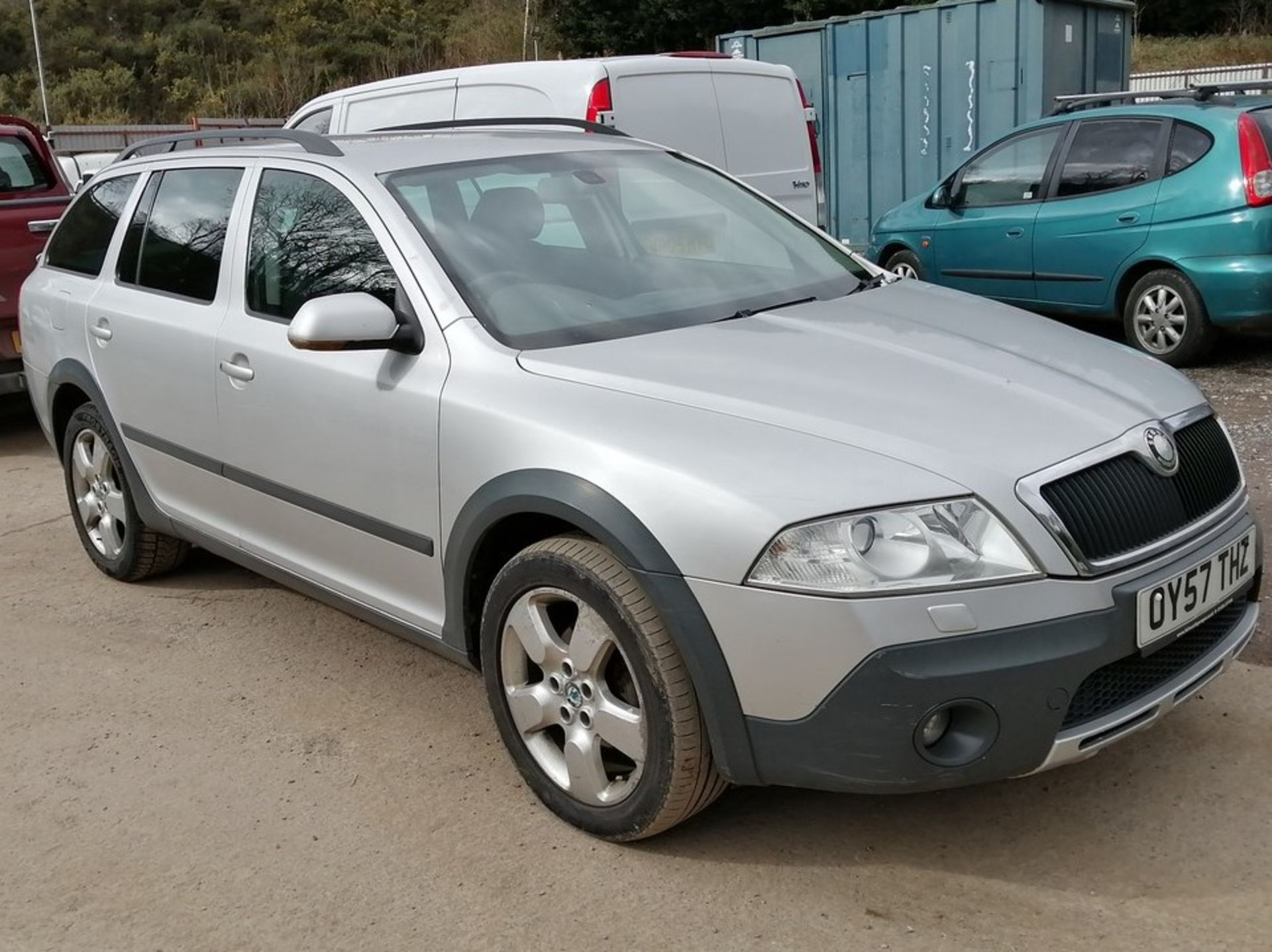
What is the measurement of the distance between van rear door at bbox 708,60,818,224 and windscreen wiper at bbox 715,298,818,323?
4.46 metres

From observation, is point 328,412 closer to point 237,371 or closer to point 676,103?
point 237,371

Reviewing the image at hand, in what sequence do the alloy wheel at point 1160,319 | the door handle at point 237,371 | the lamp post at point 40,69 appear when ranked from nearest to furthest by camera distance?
the door handle at point 237,371, the alloy wheel at point 1160,319, the lamp post at point 40,69

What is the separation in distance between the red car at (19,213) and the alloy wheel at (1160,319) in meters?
6.22

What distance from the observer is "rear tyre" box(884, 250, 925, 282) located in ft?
31.4

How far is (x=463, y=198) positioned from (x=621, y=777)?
165 cm

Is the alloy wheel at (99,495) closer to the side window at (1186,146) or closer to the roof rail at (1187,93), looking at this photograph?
the side window at (1186,146)

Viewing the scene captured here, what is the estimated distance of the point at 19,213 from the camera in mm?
7645

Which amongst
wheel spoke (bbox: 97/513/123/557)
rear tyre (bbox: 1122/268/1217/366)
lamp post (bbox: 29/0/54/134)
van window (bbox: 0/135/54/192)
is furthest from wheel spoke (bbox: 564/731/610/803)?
lamp post (bbox: 29/0/54/134)

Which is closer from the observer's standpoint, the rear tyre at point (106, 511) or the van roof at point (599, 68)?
the rear tyre at point (106, 511)

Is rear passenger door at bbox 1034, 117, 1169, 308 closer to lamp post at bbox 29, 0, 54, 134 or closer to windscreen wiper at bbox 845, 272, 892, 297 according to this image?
windscreen wiper at bbox 845, 272, 892, 297

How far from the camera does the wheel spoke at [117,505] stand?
493 cm

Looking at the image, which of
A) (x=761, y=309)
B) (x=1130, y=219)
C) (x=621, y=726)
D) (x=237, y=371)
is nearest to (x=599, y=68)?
(x=1130, y=219)

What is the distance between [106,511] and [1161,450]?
385 cm

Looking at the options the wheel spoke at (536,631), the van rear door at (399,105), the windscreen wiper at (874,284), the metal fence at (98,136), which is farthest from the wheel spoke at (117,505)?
the metal fence at (98,136)
